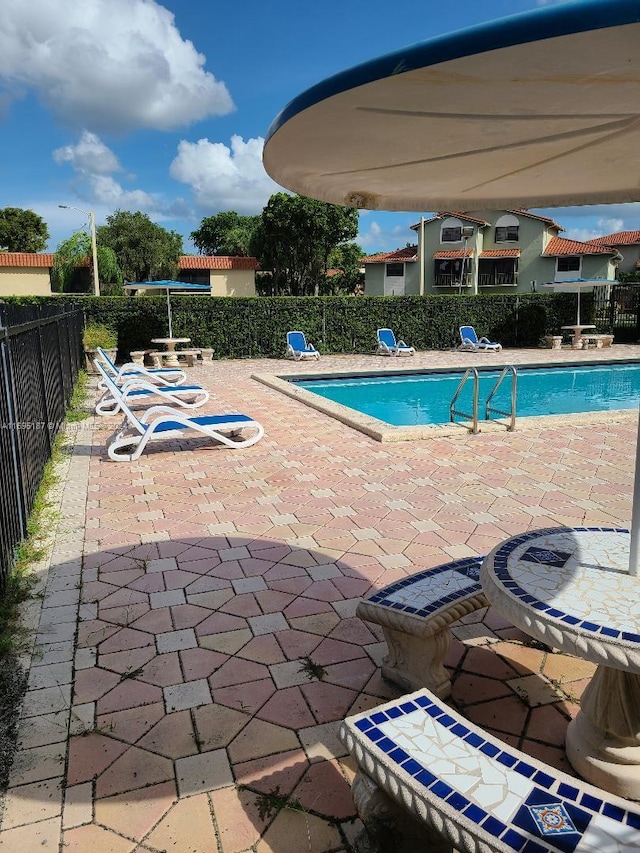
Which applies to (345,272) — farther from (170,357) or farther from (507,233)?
(170,357)

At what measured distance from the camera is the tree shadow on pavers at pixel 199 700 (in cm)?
223

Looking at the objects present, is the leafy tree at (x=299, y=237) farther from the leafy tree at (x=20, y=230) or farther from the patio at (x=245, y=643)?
the patio at (x=245, y=643)

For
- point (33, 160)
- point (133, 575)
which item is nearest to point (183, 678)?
point (133, 575)

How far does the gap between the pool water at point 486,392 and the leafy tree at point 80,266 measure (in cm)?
3384

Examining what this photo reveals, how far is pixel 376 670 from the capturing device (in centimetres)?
310

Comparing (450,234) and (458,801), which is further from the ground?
(450,234)

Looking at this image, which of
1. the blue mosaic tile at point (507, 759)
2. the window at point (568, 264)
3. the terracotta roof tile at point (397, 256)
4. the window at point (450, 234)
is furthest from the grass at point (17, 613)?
the window at point (450, 234)

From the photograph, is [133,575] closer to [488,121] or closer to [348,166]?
[348,166]

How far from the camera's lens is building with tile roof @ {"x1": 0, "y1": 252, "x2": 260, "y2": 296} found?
124ft

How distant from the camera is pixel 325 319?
20.6 meters

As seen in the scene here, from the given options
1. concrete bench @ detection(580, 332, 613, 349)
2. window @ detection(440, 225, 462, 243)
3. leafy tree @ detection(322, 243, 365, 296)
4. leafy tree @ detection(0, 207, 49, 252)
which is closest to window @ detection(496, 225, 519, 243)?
window @ detection(440, 225, 462, 243)

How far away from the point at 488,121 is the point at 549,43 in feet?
2.13

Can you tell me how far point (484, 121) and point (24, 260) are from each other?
137 ft

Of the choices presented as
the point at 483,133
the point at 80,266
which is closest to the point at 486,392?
the point at 483,133
